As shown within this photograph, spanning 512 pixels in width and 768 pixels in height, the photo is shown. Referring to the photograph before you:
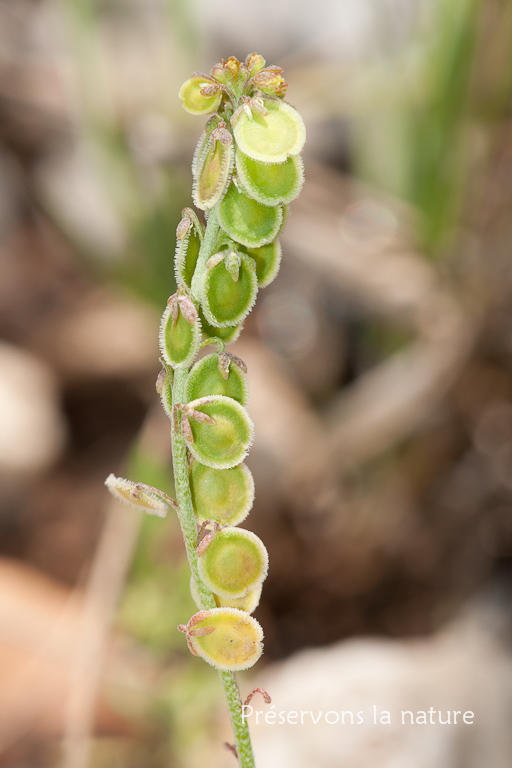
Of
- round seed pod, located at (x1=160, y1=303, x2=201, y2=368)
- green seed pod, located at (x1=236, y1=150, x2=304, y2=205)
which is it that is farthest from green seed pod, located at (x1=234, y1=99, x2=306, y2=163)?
round seed pod, located at (x1=160, y1=303, x2=201, y2=368)

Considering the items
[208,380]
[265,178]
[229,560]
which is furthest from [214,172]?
[229,560]

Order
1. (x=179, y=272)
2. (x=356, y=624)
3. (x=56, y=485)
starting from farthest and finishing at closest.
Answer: (x=56, y=485), (x=356, y=624), (x=179, y=272)

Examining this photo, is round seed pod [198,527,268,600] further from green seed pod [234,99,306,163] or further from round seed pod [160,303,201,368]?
green seed pod [234,99,306,163]

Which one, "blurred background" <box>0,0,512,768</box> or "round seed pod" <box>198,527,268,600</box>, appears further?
"blurred background" <box>0,0,512,768</box>

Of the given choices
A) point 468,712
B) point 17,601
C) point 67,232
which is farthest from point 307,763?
point 67,232

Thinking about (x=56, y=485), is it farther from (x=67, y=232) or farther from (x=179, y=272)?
(x=179, y=272)

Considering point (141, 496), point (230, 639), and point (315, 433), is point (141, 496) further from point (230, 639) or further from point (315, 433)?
point (315, 433)
